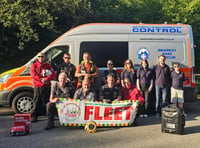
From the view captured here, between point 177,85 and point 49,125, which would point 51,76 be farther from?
point 177,85

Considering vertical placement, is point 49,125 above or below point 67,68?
below

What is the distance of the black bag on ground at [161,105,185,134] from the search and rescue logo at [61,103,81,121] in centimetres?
205

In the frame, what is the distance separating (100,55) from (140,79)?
4.77 feet

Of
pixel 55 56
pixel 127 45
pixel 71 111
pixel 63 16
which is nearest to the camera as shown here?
pixel 71 111

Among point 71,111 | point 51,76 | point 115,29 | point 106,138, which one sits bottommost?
point 106,138

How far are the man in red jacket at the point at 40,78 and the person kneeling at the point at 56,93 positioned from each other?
65 cm

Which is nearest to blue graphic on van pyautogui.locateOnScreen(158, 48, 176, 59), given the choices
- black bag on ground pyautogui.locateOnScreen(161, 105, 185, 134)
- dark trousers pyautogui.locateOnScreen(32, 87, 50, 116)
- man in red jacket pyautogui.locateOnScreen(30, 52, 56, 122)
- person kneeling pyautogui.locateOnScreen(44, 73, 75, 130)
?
black bag on ground pyautogui.locateOnScreen(161, 105, 185, 134)

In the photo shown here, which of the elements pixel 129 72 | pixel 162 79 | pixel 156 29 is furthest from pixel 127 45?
pixel 162 79

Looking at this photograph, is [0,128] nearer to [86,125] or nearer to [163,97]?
[86,125]

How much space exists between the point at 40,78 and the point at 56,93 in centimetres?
85

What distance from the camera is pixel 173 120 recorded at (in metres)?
5.12

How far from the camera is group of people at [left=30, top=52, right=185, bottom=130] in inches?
230

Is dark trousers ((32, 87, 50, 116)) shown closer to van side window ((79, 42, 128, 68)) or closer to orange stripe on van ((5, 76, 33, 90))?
orange stripe on van ((5, 76, 33, 90))

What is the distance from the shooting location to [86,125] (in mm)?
5387
